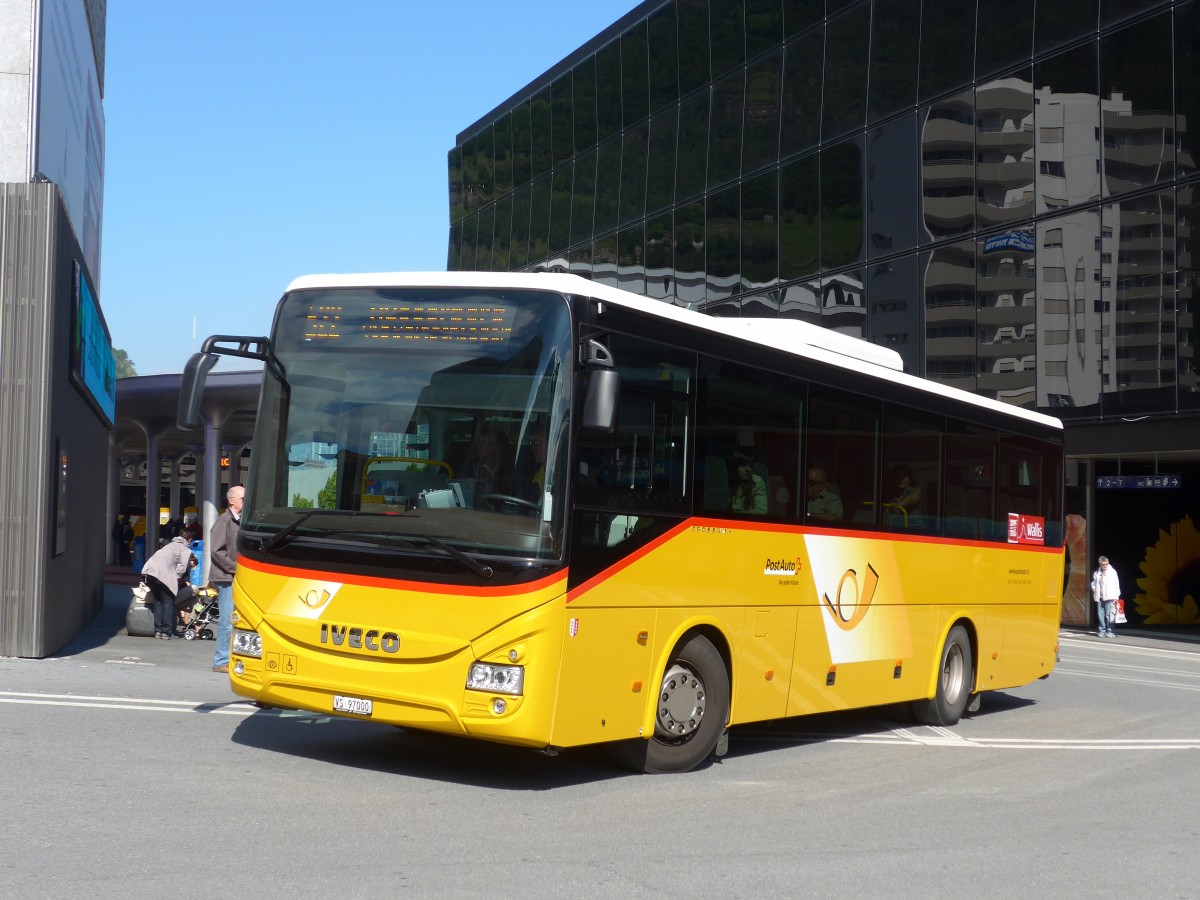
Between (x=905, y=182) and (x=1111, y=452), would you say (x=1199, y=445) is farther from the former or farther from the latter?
(x=905, y=182)

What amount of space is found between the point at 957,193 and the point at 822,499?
2304 cm

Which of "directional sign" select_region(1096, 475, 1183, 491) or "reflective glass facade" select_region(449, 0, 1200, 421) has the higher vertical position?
"reflective glass facade" select_region(449, 0, 1200, 421)

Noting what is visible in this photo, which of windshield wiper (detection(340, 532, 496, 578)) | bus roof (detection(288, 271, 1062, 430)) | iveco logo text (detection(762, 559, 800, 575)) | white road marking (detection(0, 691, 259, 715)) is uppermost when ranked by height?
bus roof (detection(288, 271, 1062, 430))

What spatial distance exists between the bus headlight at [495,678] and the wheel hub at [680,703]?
1.39 metres

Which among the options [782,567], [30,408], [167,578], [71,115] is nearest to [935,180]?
[71,115]

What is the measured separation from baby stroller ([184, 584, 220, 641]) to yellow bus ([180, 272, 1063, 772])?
1140cm

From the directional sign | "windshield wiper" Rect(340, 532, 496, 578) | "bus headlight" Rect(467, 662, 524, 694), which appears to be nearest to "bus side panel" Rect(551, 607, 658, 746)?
"bus headlight" Rect(467, 662, 524, 694)

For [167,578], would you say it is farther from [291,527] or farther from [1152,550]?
[1152,550]

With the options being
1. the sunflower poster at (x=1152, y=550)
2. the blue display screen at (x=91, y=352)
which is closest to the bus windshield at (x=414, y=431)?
the blue display screen at (x=91, y=352)

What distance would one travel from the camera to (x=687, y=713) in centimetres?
971

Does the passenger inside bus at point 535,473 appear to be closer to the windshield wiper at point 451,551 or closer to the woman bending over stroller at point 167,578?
the windshield wiper at point 451,551

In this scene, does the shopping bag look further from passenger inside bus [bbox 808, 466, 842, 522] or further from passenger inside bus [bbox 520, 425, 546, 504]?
passenger inside bus [bbox 520, 425, 546, 504]

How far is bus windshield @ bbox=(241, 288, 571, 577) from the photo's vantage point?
335 inches

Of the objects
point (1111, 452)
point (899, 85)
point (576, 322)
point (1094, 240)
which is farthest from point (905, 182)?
point (576, 322)
